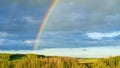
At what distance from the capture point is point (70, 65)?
311 feet

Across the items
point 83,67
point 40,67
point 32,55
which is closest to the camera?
point 83,67

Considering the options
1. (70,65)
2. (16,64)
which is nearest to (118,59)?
(70,65)

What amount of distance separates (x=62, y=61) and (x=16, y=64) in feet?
47.8

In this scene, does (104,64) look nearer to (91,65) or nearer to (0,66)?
(91,65)

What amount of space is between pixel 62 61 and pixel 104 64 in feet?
43.4

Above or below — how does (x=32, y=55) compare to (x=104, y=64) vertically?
above

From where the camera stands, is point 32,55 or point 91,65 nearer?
point 91,65

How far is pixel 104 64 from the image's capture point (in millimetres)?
90125

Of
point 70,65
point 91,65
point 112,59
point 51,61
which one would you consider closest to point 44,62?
point 51,61

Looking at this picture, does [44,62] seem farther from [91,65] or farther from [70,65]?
[91,65]

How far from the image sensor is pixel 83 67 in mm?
89938

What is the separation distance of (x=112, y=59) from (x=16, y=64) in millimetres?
29678

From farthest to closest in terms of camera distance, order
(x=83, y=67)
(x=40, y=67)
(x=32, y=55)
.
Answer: (x=32, y=55), (x=40, y=67), (x=83, y=67)

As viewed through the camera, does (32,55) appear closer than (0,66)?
No
